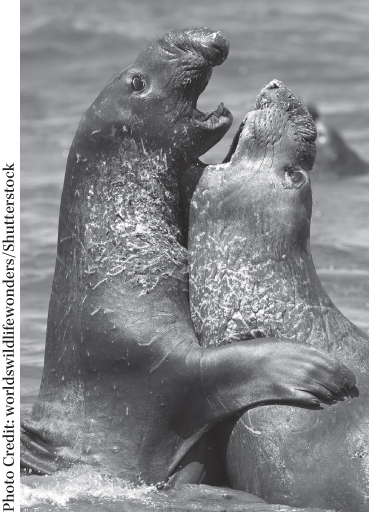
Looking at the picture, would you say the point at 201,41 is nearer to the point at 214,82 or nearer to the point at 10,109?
the point at 10,109

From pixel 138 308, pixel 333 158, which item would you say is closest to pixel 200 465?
pixel 138 308

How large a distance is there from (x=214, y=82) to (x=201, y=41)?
15.3 m

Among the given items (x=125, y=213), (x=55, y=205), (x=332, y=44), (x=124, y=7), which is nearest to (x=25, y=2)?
(x=124, y=7)

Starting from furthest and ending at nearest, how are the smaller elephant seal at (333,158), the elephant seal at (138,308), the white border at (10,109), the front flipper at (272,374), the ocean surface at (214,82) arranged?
the smaller elephant seal at (333,158) → the ocean surface at (214,82) → the white border at (10,109) → the elephant seal at (138,308) → the front flipper at (272,374)

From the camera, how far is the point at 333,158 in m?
16.9

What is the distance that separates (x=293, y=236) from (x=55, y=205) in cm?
849

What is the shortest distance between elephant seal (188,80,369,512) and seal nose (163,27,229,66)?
36 centimetres

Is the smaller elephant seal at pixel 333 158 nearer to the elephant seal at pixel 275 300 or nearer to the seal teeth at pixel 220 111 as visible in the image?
the seal teeth at pixel 220 111

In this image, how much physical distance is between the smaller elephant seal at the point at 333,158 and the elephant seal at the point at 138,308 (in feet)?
32.9

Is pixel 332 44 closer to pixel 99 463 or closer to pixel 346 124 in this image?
pixel 346 124

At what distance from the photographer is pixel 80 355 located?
6.41m

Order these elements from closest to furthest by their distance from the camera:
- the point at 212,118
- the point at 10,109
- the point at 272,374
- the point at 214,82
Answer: the point at 272,374 → the point at 212,118 → the point at 10,109 → the point at 214,82

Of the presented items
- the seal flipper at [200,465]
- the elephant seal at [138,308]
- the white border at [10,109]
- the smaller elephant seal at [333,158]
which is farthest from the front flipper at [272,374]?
A: the smaller elephant seal at [333,158]

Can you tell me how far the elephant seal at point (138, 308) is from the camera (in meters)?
6.12
